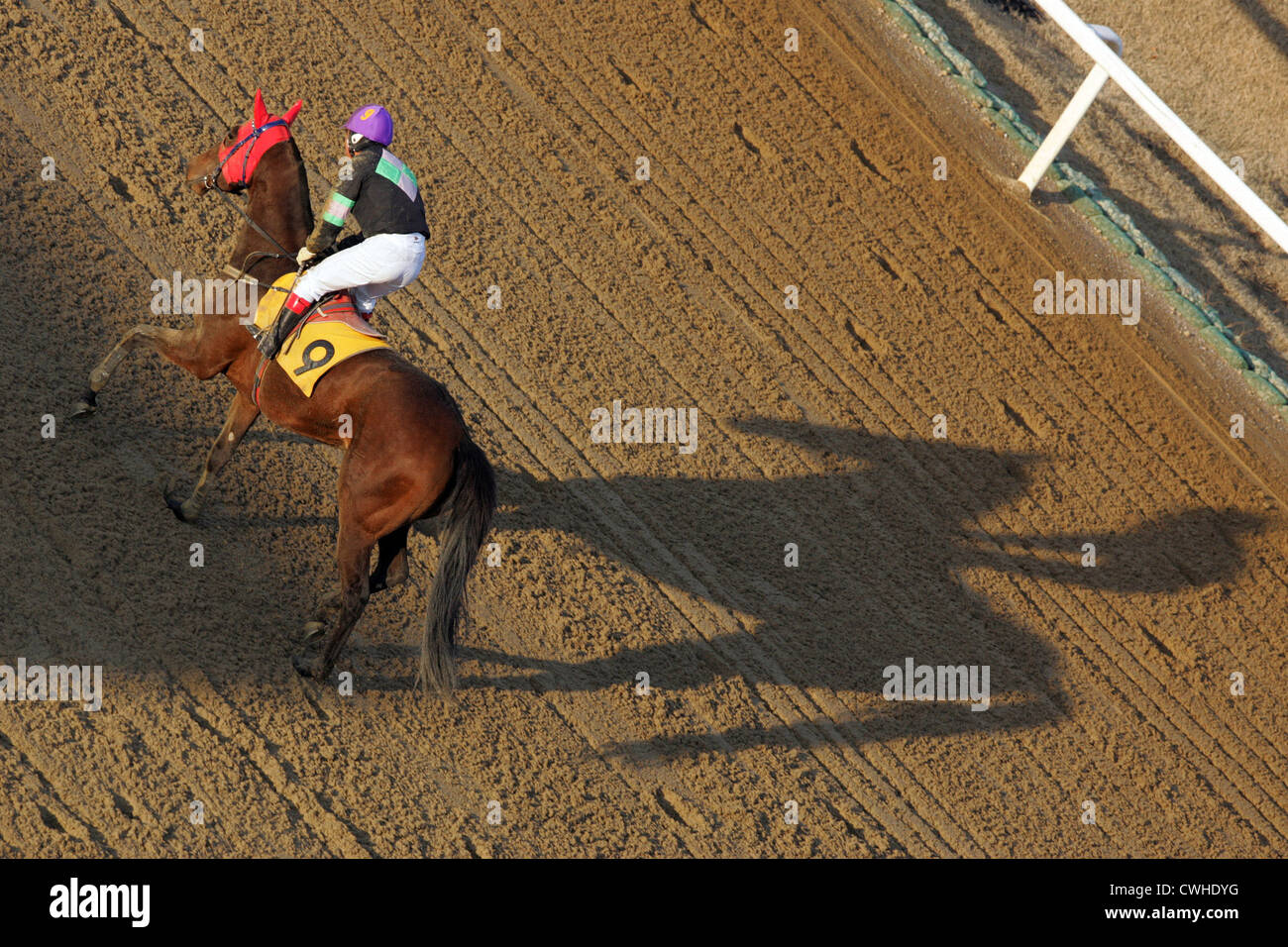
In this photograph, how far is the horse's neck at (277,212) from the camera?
648 centimetres

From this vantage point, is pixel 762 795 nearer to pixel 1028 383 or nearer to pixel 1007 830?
pixel 1007 830

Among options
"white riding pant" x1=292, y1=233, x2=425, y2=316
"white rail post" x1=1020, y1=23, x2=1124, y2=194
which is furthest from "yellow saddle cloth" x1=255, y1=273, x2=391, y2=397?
"white rail post" x1=1020, y1=23, x2=1124, y2=194

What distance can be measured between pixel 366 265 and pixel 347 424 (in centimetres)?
88

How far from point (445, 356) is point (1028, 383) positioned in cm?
463

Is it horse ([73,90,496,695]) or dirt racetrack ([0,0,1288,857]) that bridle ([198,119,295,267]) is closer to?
horse ([73,90,496,695])

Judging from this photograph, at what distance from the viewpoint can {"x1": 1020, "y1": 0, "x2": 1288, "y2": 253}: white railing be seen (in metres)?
9.33

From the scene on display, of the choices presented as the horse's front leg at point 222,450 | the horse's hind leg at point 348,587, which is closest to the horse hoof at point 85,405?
the horse's front leg at point 222,450

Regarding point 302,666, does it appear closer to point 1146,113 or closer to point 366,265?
point 366,265

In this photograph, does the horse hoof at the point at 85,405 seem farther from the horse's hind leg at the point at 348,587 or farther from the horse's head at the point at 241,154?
the horse's hind leg at the point at 348,587

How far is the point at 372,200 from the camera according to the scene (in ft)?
20.1

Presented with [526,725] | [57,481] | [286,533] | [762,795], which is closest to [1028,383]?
[762,795]

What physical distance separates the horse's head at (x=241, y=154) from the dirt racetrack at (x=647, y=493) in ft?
4.28

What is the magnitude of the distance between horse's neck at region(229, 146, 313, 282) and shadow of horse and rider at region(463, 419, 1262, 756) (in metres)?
2.01

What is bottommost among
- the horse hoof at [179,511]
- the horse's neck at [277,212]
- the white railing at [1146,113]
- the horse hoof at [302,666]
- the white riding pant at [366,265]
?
the horse hoof at [302,666]
